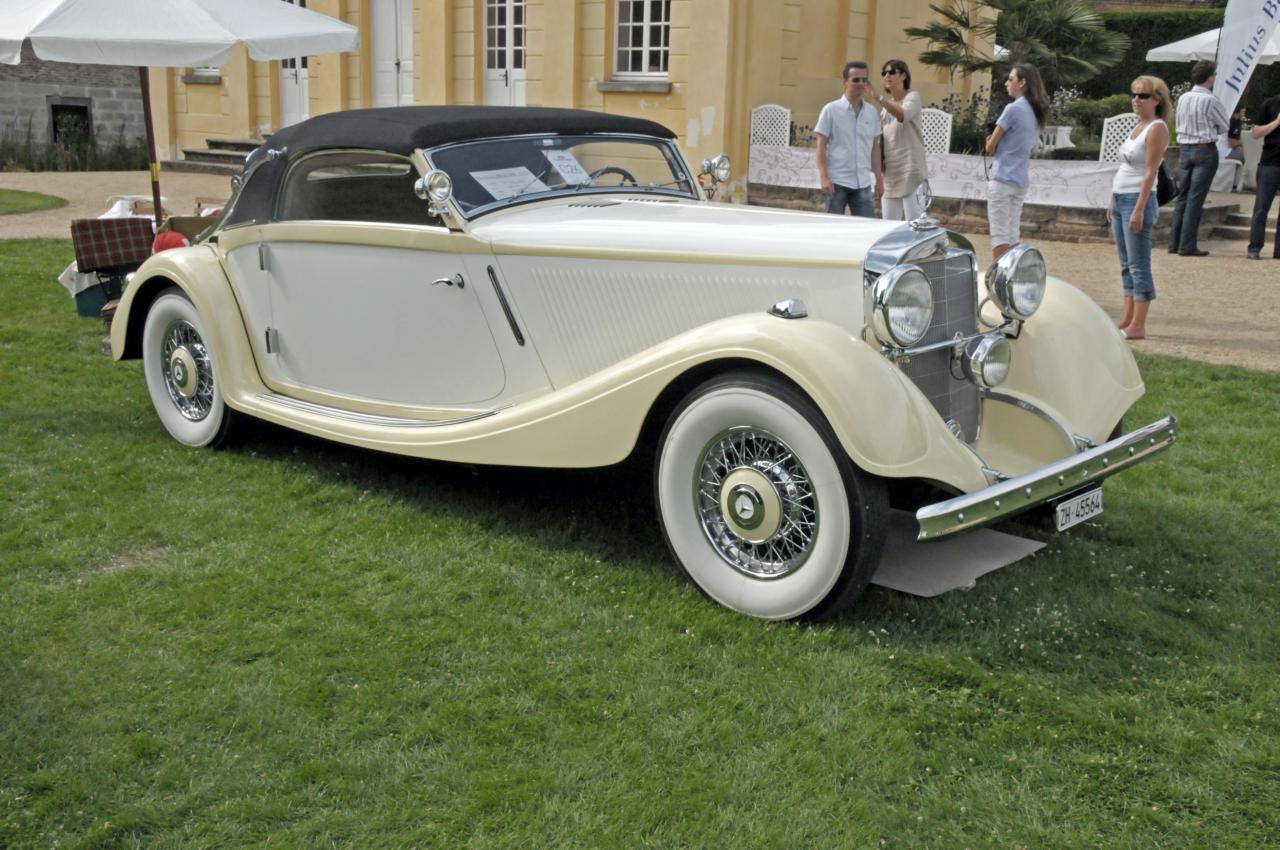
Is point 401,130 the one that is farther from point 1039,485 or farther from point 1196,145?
point 1196,145

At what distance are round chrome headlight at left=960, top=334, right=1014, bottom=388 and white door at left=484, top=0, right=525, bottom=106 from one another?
47.1 ft

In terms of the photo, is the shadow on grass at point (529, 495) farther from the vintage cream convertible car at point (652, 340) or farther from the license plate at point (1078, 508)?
the license plate at point (1078, 508)

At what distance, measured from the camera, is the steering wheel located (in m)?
5.57

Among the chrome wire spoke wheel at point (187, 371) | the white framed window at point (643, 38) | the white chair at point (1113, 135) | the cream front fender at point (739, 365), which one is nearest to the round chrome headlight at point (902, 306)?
the cream front fender at point (739, 365)

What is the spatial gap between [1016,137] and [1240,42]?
16.0ft

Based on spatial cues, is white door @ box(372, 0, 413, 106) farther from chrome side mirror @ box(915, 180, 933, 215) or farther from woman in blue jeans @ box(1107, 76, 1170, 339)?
chrome side mirror @ box(915, 180, 933, 215)

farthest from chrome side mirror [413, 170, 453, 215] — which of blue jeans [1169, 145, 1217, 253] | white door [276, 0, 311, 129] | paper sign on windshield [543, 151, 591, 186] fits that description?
white door [276, 0, 311, 129]

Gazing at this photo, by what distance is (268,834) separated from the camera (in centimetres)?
303

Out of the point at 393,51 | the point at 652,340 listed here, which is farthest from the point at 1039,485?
the point at 393,51

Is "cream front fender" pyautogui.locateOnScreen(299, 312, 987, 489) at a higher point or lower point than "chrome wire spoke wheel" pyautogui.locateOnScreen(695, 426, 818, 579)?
higher

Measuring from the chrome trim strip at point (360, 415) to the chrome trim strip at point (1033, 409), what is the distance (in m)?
1.96

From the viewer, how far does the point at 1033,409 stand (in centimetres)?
470

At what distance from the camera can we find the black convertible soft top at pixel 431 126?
5.20m

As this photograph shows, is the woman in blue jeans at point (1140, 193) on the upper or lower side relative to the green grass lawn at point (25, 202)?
upper
